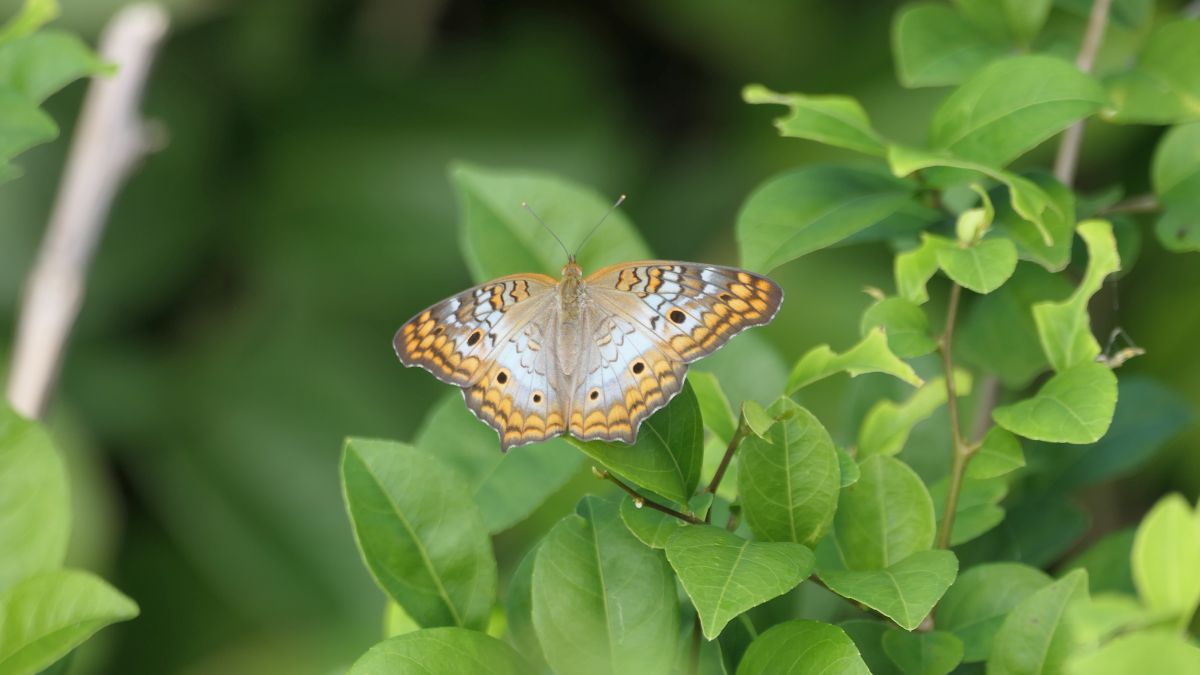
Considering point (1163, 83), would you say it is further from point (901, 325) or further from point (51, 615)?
point (51, 615)

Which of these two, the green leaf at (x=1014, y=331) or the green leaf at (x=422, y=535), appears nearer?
the green leaf at (x=422, y=535)

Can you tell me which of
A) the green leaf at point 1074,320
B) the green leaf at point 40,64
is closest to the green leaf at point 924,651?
the green leaf at point 1074,320

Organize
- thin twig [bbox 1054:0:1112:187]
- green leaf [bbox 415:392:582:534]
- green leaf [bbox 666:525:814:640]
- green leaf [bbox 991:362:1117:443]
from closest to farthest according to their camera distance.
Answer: green leaf [bbox 666:525:814:640], green leaf [bbox 991:362:1117:443], green leaf [bbox 415:392:582:534], thin twig [bbox 1054:0:1112:187]

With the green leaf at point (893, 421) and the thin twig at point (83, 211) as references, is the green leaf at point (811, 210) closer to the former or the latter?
the green leaf at point (893, 421)

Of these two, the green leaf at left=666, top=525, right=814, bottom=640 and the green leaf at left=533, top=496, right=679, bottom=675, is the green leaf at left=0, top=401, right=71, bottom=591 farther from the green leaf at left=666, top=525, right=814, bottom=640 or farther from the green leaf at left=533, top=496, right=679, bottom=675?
the green leaf at left=666, top=525, right=814, bottom=640

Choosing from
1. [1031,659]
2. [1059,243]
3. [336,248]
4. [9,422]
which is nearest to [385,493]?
[9,422]

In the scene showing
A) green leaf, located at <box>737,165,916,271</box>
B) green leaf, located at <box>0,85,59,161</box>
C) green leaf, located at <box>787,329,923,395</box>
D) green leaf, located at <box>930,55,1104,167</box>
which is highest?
green leaf, located at <box>0,85,59,161</box>

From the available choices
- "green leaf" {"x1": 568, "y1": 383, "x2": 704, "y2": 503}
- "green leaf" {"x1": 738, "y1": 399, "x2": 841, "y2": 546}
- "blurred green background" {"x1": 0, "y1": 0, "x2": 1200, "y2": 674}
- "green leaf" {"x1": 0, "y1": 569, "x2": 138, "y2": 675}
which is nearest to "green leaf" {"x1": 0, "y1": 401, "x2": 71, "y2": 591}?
"green leaf" {"x1": 0, "y1": 569, "x2": 138, "y2": 675}
